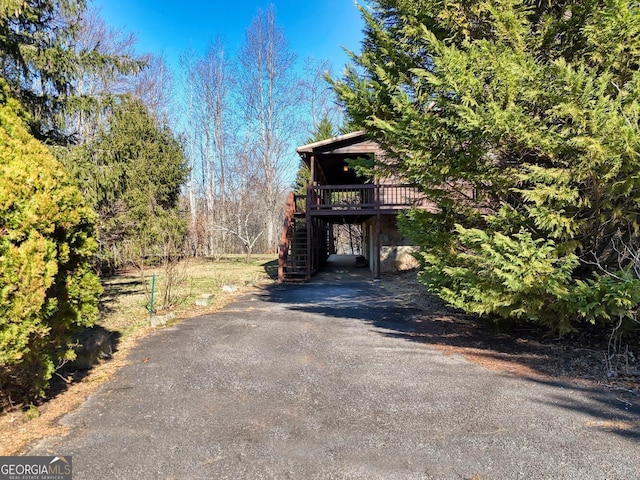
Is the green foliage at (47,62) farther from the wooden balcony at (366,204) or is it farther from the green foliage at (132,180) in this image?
the wooden balcony at (366,204)

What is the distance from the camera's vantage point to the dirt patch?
Result: 152 inches

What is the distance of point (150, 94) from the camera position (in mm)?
22656

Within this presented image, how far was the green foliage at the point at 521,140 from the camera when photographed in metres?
3.55

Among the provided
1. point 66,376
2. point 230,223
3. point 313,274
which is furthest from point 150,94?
point 66,376

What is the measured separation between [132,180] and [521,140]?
1487 cm

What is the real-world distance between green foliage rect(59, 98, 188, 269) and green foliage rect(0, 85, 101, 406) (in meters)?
3.51

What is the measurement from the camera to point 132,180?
1510cm

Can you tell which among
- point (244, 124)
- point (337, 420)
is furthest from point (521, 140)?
point (244, 124)

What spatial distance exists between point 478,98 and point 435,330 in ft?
11.5

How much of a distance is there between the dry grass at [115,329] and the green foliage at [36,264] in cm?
26

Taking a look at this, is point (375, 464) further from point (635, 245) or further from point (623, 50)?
point (623, 50)

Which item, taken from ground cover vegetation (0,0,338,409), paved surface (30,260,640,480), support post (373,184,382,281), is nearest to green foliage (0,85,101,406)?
ground cover vegetation (0,0,338,409)

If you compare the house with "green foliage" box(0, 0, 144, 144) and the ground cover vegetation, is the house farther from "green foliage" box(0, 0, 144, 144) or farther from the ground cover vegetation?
"green foliage" box(0, 0, 144, 144)

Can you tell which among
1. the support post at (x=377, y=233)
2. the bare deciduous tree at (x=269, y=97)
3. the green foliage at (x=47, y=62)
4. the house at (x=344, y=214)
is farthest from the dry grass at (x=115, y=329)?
the bare deciduous tree at (x=269, y=97)
